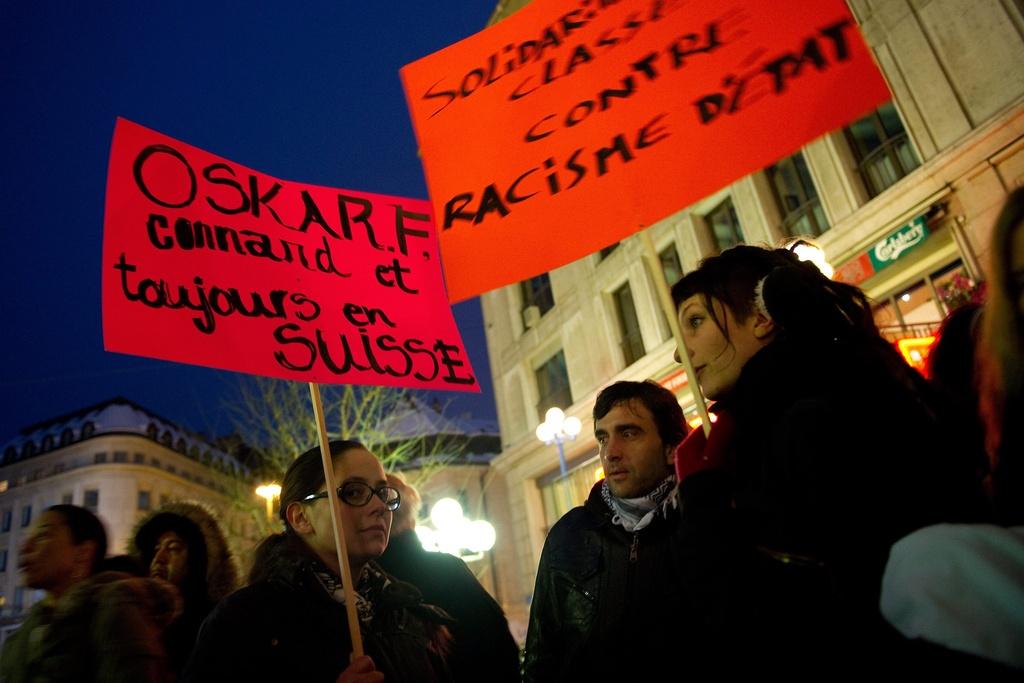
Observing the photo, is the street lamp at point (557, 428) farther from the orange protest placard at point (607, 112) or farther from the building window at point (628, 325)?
the orange protest placard at point (607, 112)

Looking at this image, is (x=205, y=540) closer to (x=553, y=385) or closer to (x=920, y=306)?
(x=920, y=306)

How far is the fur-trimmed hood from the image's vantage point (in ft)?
11.3

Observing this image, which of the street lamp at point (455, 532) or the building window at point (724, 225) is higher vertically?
the building window at point (724, 225)

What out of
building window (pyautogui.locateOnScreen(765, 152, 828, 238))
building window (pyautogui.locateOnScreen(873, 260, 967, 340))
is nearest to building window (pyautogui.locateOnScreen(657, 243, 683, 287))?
building window (pyautogui.locateOnScreen(765, 152, 828, 238))

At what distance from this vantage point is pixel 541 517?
1756cm

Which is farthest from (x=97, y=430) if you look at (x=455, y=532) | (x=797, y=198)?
(x=797, y=198)

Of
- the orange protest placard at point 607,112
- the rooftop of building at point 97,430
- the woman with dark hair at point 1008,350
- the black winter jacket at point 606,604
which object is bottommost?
the black winter jacket at point 606,604

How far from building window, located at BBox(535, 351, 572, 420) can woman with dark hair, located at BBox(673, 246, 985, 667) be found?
51.0ft

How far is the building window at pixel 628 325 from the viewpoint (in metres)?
14.6

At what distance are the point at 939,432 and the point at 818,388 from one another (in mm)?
232

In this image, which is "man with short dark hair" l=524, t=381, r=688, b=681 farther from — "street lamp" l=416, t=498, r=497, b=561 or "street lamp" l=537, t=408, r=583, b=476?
"street lamp" l=537, t=408, r=583, b=476

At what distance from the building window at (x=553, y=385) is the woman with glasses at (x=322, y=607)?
48.2ft

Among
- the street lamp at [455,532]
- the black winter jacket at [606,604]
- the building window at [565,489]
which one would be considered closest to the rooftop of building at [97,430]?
the building window at [565,489]

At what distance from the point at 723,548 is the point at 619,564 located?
3.20 feet
